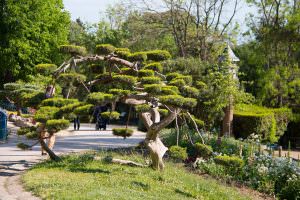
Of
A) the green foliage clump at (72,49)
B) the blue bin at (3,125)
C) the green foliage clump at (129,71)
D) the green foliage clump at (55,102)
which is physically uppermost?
the green foliage clump at (72,49)

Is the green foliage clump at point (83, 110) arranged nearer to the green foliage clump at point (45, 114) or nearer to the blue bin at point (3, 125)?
the green foliage clump at point (45, 114)

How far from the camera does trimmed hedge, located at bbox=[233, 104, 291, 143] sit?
20.5m

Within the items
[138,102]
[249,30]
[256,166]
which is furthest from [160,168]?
[249,30]

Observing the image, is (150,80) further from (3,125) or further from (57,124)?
(3,125)

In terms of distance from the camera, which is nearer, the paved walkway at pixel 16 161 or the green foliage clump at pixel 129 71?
the paved walkway at pixel 16 161

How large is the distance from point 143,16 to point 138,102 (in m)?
17.7

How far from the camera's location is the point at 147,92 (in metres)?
10.8

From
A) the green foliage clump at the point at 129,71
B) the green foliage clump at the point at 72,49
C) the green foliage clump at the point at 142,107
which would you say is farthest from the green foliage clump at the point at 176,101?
the green foliage clump at the point at 129,71

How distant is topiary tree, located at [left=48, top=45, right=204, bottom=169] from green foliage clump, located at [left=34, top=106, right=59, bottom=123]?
80cm

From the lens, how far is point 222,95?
1767cm

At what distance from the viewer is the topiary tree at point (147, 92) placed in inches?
410

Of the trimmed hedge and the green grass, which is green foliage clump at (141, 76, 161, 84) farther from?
the trimmed hedge

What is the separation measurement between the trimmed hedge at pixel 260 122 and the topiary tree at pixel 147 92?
843 centimetres

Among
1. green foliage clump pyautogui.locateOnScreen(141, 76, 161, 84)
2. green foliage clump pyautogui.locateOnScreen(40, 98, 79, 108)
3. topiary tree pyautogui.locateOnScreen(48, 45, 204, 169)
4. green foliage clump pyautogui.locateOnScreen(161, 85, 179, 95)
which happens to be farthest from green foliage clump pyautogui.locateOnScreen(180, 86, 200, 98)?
green foliage clump pyautogui.locateOnScreen(40, 98, 79, 108)
